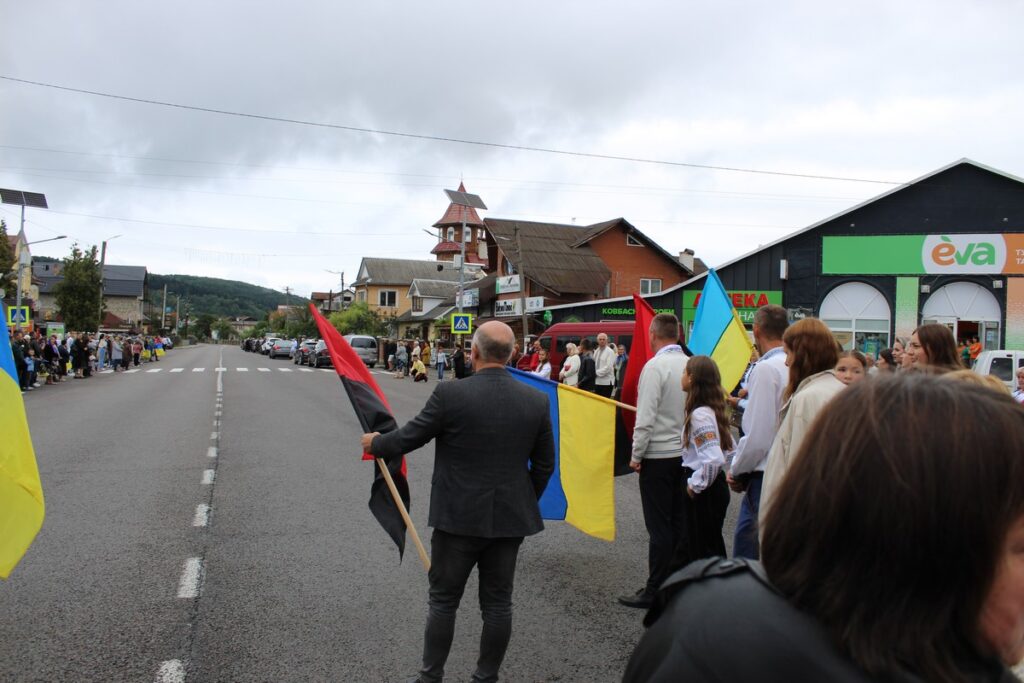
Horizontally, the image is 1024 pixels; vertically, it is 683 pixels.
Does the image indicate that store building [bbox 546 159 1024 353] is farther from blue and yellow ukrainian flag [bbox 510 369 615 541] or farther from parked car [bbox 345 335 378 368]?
blue and yellow ukrainian flag [bbox 510 369 615 541]

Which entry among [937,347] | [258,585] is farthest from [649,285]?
[258,585]

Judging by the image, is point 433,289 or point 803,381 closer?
point 803,381

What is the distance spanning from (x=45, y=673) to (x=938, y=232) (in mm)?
28786

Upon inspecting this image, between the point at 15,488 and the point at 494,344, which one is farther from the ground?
the point at 494,344

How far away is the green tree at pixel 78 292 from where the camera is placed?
47531mm

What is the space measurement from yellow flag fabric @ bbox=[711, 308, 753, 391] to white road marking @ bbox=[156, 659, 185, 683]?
194 inches

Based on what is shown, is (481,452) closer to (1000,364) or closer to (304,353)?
(1000,364)

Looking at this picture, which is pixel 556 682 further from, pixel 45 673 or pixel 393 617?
pixel 45 673

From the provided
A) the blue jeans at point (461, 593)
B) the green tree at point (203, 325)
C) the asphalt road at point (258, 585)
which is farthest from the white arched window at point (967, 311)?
the green tree at point (203, 325)

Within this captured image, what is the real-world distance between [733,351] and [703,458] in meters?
2.38

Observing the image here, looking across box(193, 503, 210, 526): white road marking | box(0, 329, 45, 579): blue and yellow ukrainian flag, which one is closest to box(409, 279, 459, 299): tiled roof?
box(193, 503, 210, 526): white road marking

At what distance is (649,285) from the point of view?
47.3 metres

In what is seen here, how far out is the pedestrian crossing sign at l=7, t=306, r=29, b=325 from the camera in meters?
27.7

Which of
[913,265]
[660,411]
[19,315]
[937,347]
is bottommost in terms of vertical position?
[660,411]
